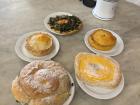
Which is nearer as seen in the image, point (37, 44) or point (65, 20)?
point (37, 44)

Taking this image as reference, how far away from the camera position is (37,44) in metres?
0.67

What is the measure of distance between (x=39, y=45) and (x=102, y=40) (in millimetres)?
210

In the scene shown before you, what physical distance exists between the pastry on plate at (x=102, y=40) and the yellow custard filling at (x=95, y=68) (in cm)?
8

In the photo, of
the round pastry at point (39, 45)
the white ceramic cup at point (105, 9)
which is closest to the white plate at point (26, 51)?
the round pastry at point (39, 45)

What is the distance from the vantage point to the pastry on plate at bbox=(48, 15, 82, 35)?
78 centimetres

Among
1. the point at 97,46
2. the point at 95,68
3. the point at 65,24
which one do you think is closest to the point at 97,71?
the point at 95,68

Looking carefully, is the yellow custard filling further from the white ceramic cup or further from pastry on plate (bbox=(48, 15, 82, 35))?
the white ceramic cup

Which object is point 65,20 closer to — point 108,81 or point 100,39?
point 100,39

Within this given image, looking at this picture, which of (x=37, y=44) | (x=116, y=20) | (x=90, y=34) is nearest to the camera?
(x=37, y=44)

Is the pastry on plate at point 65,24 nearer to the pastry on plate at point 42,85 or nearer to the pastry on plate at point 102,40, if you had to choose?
the pastry on plate at point 102,40

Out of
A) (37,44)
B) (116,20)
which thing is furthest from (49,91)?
(116,20)

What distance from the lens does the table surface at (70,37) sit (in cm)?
63

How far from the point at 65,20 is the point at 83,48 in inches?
5.0

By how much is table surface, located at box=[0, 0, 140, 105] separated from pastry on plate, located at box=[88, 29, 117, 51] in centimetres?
4
